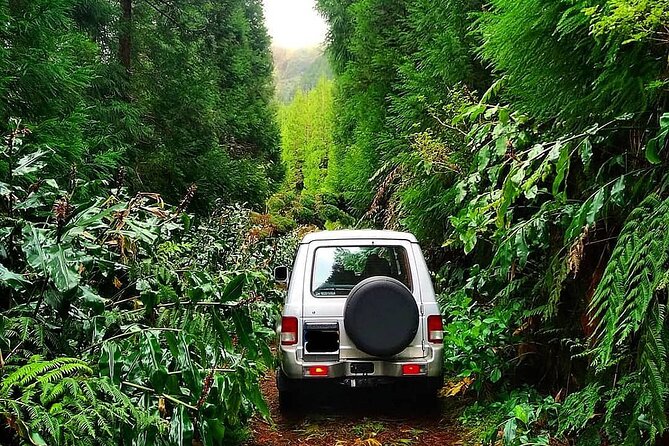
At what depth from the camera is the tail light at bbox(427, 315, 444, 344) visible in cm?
455

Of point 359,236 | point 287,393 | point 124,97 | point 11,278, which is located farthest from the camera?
point 124,97

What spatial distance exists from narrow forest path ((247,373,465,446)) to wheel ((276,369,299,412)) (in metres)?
0.08

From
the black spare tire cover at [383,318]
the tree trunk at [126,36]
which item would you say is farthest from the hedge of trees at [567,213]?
the tree trunk at [126,36]

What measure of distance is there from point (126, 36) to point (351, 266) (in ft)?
25.5

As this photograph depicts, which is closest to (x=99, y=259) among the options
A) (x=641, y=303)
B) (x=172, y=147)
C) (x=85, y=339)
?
(x=85, y=339)

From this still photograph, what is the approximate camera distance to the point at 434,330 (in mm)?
4559

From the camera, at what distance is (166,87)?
10.9 meters

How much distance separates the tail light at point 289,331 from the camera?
4543 mm

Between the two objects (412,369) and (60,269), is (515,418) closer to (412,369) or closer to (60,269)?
(412,369)

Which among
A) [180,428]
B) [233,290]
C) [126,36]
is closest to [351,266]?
[233,290]

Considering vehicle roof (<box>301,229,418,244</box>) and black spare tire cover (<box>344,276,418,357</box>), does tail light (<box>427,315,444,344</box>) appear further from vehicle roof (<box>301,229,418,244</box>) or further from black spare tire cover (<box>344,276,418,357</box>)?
vehicle roof (<box>301,229,418,244</box>)

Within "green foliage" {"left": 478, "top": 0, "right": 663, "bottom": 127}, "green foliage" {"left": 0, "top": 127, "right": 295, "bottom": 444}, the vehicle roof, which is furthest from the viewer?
the vehicle roof

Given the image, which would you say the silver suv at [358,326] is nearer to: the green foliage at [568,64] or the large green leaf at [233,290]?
the green foliage at [568,64]

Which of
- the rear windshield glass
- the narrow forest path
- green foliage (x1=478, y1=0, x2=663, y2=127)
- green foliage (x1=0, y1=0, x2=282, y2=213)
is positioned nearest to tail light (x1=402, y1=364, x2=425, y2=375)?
the narrow forest path
